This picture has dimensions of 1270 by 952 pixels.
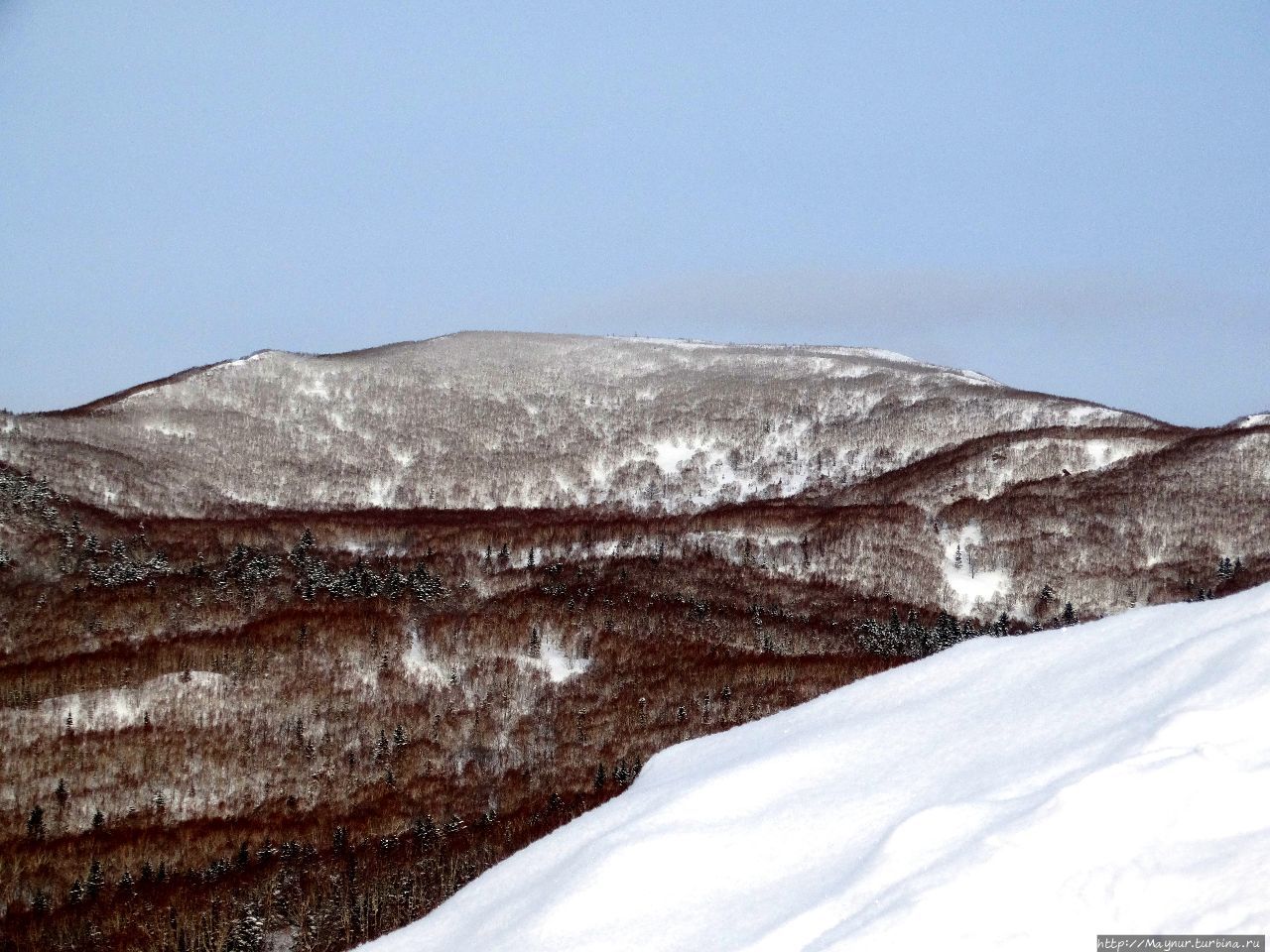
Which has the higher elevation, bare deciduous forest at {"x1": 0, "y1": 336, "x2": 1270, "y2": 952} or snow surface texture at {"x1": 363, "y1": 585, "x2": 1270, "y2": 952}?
snow surface texture at {"x1": 363, "y1": 585, "x2": 1270, "y2": 952}

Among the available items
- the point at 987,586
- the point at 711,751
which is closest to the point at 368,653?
the point at 987,586

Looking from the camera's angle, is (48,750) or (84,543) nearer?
(48,750)

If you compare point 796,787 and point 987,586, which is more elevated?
point 796,787

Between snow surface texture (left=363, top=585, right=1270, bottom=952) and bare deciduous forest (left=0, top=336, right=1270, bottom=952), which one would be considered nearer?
snow surface texture (left=363, top=585, right=1270, bottom=952)

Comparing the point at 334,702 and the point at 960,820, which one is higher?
the point at 960,820

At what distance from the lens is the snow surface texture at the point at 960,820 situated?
1162cm

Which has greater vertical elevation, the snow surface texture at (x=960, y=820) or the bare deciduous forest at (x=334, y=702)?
the snow surface texture at (x=960, y=820)

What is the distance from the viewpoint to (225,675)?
165750 mm

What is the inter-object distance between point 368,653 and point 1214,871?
567 feet

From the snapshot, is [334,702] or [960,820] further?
[334,702]

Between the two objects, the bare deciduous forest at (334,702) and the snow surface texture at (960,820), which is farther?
the bare deciduous forest at (334,702)

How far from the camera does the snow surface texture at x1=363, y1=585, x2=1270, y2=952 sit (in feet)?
38.1

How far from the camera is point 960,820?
1370cm

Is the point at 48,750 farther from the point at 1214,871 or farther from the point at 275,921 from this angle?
the point at 1214,871
